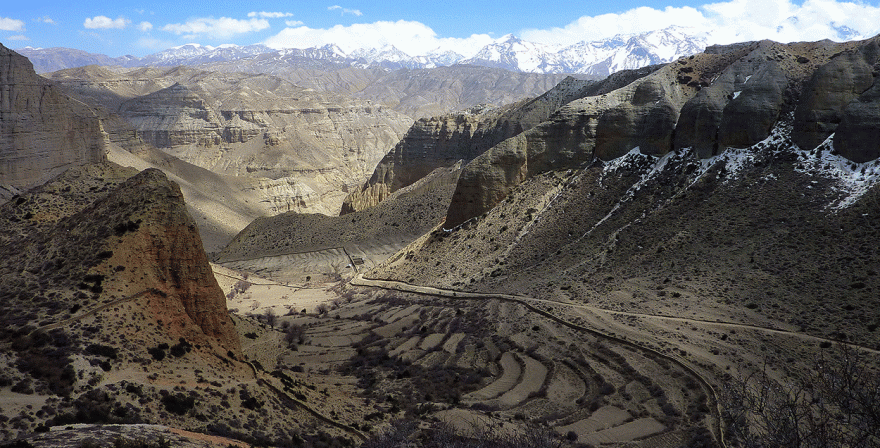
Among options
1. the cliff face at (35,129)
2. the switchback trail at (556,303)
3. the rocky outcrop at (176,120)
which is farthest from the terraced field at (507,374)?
the rocky outcrop at (176,120)

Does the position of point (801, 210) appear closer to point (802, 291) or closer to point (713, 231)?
point (713, 231)

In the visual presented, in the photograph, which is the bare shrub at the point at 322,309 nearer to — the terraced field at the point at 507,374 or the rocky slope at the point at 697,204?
the terraced field at the point at 507,374

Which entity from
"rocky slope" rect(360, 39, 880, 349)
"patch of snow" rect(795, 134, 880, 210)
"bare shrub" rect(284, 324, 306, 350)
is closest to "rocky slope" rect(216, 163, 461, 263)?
"rocky slope" rect(360, 39, 880, 349)

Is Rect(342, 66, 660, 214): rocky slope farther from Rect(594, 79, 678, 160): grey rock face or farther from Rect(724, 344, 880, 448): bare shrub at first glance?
Rect(724, 344, 880, 448): bare shrub

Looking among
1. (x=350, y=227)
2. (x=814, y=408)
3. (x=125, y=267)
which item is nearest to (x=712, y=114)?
(x=814, y=408)

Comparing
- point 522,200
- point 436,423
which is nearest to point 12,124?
point 522,200

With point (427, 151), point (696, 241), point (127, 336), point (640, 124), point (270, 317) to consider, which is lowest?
point (270, 317)

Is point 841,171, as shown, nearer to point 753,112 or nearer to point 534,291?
point 753,112
